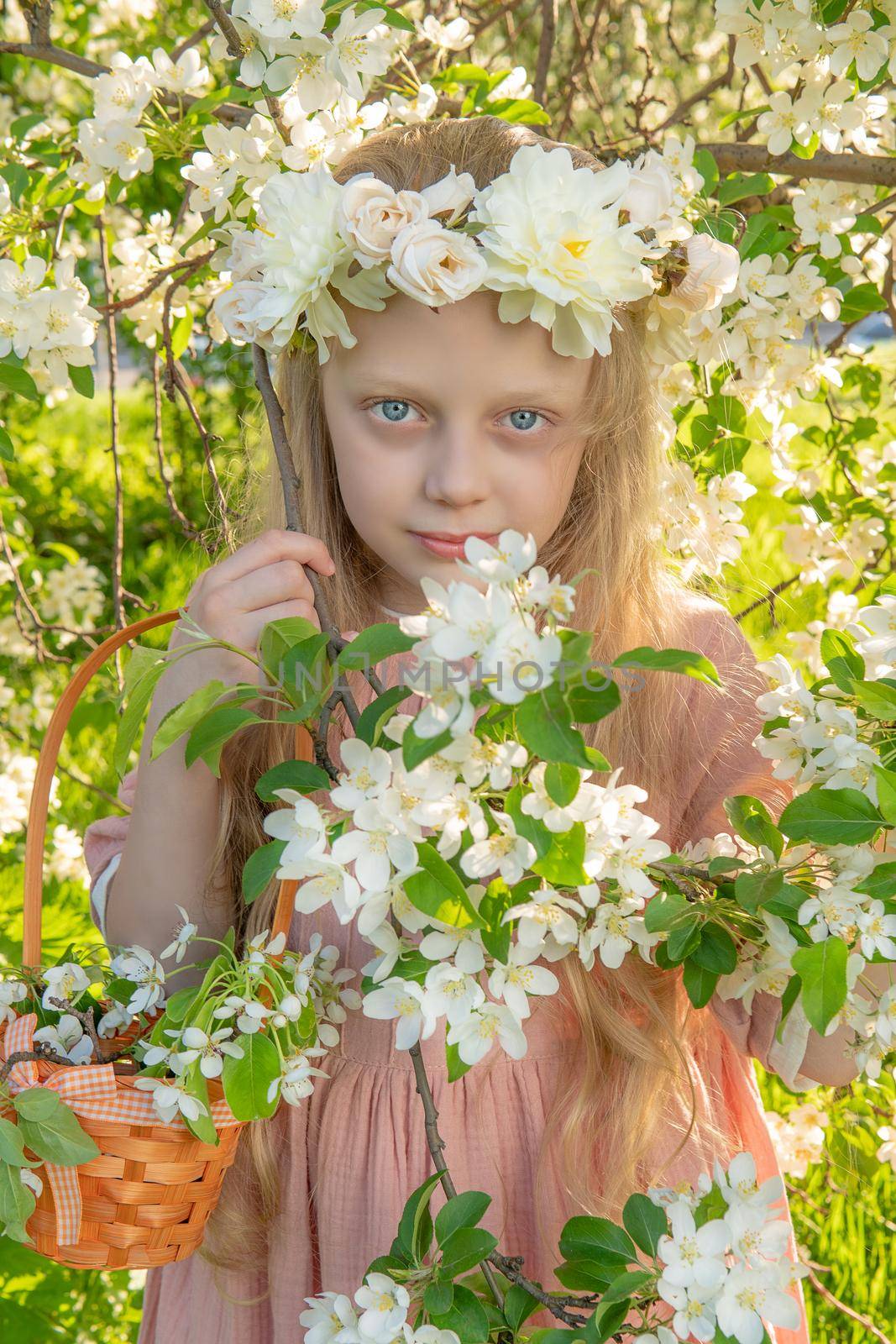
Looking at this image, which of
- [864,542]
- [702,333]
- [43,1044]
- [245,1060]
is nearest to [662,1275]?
[245,1060]

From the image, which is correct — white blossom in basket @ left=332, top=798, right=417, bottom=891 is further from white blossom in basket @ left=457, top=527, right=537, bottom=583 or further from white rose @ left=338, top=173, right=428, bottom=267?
white rose @ left=338, top=173, right=428, bottom=267

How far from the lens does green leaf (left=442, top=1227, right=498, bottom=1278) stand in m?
0.89

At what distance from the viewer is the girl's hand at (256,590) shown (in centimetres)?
112

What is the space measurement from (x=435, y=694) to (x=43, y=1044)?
57cm

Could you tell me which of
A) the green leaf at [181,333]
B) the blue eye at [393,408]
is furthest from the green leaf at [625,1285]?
the green leaf at [181,333]

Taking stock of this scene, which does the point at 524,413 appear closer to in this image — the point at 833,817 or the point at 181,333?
the point at 833,817

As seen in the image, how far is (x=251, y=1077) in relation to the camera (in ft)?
3.09

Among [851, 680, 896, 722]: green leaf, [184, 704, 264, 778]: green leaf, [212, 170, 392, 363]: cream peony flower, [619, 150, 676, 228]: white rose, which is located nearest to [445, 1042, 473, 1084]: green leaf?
[184, 704, 264, 778]: green leaf

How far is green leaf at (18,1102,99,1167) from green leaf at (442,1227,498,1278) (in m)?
0.28

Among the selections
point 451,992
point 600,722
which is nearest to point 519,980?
point 451,992

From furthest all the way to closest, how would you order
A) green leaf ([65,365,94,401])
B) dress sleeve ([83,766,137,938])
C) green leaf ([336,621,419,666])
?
dress sleeve ([83,766,137,938]) → green leaf ([65,365,94,401]) → green leaf ([336,621,419,666])

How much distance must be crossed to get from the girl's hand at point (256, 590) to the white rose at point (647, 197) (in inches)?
15.9

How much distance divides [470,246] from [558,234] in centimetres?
7

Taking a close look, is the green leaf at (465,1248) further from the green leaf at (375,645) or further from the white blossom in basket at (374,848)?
the green leaf at (375,645)
